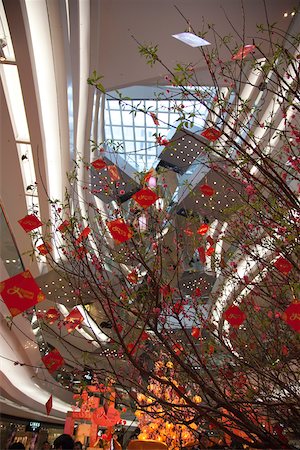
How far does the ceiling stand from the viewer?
4.56 meters

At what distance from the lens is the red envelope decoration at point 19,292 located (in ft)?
8.32

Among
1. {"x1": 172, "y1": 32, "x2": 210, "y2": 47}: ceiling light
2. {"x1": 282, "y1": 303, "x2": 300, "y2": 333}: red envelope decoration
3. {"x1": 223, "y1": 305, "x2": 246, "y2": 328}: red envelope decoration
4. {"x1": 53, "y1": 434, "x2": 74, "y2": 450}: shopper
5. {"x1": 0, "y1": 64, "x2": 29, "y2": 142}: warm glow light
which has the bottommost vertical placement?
{"x1": 53, "y1": 434, "x2": 74, "y2": 450}: shopper

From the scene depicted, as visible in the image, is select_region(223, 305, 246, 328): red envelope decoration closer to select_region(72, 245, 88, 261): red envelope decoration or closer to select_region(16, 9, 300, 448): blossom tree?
select_region(16, 9, 300, 448): blossom tree

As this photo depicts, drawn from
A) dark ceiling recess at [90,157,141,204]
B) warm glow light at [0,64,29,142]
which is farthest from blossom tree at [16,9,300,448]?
warm glow light at [0,64,29,142]

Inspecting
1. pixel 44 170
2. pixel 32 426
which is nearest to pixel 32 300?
pixel 44 170

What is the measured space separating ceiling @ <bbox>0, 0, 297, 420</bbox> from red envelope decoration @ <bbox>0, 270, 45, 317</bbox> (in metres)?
1.41

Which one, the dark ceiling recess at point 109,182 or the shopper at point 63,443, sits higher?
the dark ceiling recess at point 109,182

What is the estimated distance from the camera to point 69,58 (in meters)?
5.12

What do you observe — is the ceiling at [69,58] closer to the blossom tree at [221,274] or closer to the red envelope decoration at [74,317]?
the blossom tree at [221,274]

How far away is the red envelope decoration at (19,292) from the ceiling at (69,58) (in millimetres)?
1409

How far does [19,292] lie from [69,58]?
3.56m

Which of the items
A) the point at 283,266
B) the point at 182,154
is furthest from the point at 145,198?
the point at 182,154

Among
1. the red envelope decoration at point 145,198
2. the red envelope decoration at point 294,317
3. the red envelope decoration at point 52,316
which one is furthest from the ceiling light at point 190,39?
the red envelope decoration at point 52,316

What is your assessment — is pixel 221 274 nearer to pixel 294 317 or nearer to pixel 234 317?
pixel 234 317
